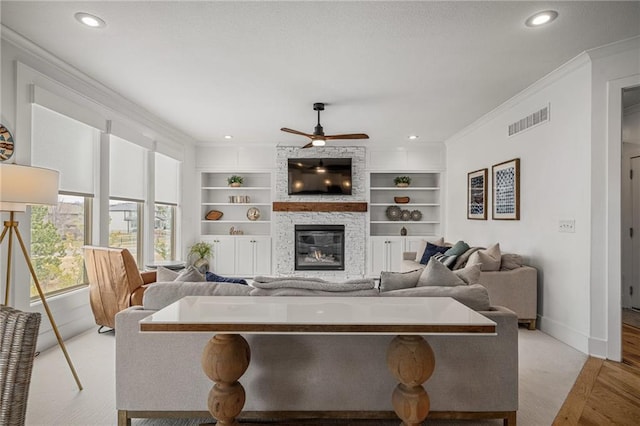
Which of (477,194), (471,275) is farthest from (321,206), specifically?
(471,275)

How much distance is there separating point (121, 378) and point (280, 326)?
3.71 ft

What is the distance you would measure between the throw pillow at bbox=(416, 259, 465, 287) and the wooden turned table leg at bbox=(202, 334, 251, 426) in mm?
1282

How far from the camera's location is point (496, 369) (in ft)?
6.75

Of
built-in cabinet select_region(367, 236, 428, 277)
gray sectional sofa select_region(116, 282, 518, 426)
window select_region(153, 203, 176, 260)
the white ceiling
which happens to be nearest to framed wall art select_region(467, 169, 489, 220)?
the white ceiling

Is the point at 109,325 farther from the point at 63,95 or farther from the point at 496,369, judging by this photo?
the point at 496,369

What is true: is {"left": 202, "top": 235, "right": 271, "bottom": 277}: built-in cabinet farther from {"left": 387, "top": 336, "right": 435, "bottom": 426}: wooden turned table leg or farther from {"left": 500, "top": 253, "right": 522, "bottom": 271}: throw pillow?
{"left": 387, "top": 336, "right": 435, "bottom": 426}: wooden turned table leg

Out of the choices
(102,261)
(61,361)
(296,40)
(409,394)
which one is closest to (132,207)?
(102,261)

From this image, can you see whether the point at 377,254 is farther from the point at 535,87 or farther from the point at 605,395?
the point at 605,395

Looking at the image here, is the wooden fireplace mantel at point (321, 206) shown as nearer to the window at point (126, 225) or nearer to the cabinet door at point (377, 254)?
the cabinet door at point (377, 254)

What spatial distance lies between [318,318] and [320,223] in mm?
5412

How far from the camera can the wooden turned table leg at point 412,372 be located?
69.9 inches

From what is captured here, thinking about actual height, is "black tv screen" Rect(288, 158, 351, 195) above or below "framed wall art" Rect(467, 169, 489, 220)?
above

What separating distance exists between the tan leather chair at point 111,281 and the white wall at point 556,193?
400cm

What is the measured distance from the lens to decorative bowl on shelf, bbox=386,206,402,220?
7348 millimetres
